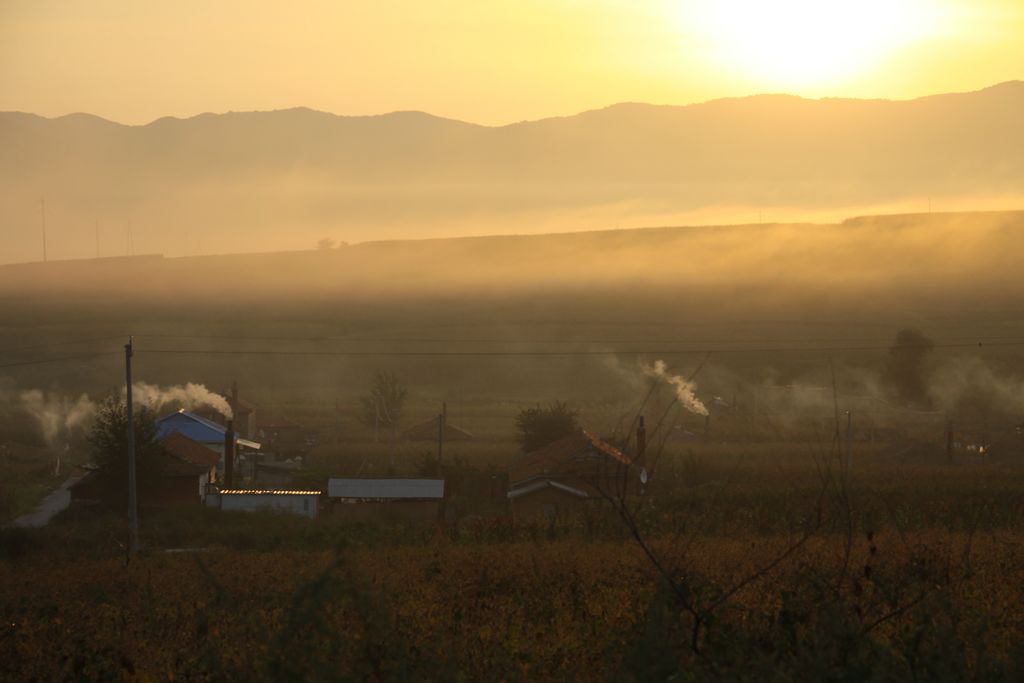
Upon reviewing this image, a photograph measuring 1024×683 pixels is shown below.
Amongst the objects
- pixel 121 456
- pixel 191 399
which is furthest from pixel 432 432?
pixel 121 456

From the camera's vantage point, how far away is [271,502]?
2980cm

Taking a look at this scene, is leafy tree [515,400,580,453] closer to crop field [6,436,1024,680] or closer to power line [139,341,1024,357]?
crop field [6,436,1024,680]

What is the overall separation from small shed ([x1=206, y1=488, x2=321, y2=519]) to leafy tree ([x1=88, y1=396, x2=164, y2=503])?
2.13m

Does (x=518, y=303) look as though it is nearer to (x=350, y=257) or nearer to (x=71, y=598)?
(x=350, y=257)

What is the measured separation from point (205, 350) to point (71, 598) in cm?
7790

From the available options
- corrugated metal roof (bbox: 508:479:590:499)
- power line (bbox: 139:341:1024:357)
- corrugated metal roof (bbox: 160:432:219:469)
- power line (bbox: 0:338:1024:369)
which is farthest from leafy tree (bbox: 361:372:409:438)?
power line (bbox: 139:341:1024:357)

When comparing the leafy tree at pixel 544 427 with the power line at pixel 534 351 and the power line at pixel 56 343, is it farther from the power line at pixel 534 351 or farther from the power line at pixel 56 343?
the power line at pixel 56 343

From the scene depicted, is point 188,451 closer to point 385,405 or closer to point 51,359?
point 385,405

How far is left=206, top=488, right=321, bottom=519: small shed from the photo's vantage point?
29.3m

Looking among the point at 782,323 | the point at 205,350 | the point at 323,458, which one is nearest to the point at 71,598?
the point at 323,458

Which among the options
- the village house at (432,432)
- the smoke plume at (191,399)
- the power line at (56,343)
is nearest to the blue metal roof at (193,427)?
the smoke plume at (191,399)

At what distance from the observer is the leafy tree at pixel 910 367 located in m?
64.7

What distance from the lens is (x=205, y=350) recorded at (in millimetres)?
89125

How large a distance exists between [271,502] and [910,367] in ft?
151
